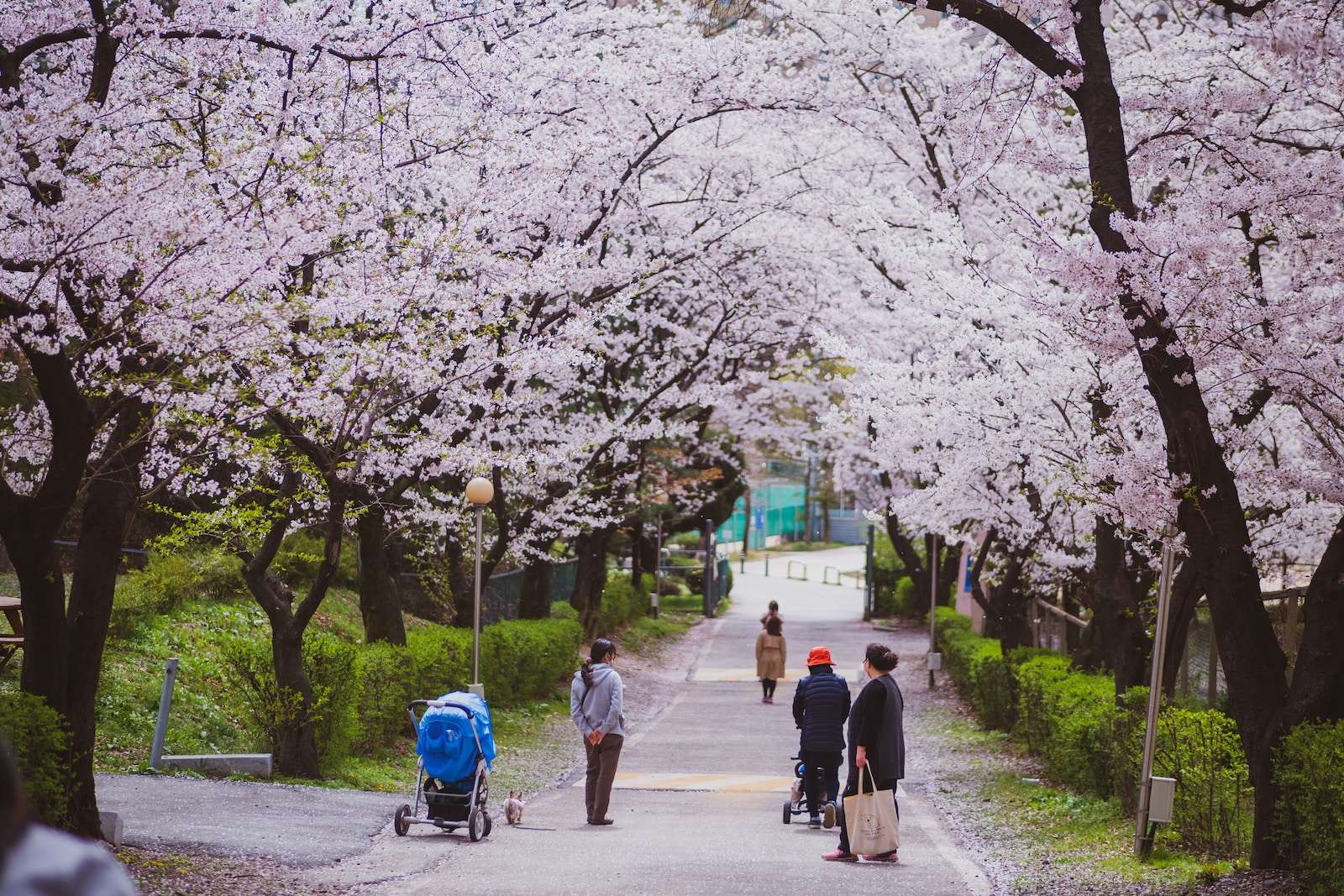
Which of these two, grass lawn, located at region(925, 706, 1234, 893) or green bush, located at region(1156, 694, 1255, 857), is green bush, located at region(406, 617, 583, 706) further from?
green bush, located at region(1156, 694, 1255, 857)

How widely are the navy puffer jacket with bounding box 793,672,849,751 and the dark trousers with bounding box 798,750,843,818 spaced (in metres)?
0.06

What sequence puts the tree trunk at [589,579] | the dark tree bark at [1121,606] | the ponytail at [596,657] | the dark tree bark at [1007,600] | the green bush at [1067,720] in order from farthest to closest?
the tree trunk at [589,579] → the dark tree bark at [1007,600] → the dark tree bark at [1121,606] → the green bush at [1067,720] → the ponytail at [596,657]

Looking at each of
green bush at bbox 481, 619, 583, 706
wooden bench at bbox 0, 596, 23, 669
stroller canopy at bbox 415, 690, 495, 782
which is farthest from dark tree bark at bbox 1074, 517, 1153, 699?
wooden bench at bbox 0, 596, 23, 669

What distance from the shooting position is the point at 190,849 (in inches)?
338

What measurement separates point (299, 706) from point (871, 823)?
17.7 feet

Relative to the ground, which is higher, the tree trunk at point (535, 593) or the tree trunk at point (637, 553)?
the tree trunk at point (637, 553)

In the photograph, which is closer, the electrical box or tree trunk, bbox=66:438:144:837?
tree trunk, bbox=66:438:144:837

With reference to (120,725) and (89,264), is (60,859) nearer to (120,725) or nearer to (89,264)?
(89,264)

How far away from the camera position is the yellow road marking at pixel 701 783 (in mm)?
14547

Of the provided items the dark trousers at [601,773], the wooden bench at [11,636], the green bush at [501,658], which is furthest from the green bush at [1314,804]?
the wooden bench at [11,636]

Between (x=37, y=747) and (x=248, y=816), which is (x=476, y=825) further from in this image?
(x=37, y=747)

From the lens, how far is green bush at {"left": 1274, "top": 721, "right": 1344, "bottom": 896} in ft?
22.6

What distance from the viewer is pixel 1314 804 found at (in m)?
7.23

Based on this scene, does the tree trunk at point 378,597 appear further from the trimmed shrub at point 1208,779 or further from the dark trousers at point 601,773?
the trimmed shrub at point 1208,779
